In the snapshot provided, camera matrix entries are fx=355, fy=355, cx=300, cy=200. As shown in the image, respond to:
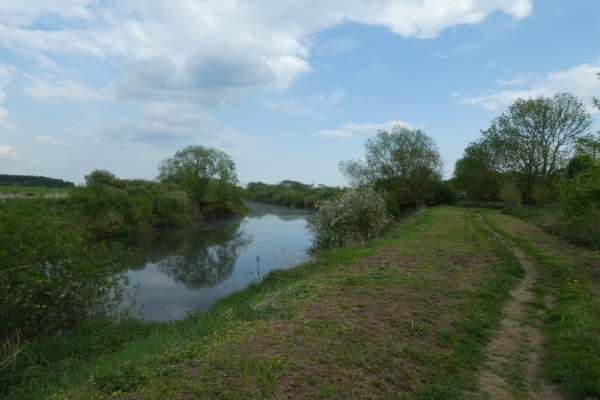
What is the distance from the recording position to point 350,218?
19547 mm

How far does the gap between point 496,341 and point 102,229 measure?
29.2 meters

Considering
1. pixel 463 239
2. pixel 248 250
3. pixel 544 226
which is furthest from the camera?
pixel 248 250

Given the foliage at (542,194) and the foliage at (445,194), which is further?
the foliage at (445,194)

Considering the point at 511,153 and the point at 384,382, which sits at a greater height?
the point at 511,153

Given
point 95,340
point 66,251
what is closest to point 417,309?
point 95,340

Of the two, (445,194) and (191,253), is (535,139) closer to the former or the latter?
(445,194)

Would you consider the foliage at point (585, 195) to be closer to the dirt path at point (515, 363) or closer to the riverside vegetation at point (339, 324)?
the riverside vegetation at point (339, 324)

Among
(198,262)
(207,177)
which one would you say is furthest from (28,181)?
(198,262)

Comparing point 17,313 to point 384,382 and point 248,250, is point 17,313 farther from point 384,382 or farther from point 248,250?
point 248,250

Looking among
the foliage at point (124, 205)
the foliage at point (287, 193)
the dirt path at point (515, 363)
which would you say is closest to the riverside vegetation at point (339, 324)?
the dirt path at point (515, 363)

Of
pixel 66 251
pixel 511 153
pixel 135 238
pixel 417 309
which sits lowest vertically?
pixel 135 238

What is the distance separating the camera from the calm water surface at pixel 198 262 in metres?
13.2

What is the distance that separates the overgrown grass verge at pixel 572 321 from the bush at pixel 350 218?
31.1 feet

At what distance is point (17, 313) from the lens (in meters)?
7.07
